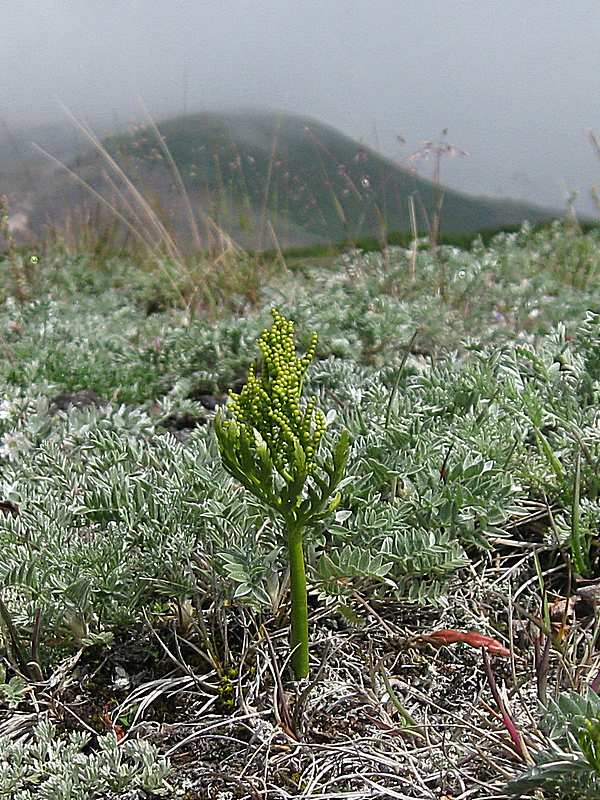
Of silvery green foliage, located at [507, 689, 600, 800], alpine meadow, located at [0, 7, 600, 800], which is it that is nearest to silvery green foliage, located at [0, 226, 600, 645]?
alpine meadow, located at [0, 7, 600, 800]

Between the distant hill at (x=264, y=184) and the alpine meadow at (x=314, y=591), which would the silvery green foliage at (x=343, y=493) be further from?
the distant hill at (x=264, y=184)

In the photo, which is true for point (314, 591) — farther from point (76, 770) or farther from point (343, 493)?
point (76, 770)

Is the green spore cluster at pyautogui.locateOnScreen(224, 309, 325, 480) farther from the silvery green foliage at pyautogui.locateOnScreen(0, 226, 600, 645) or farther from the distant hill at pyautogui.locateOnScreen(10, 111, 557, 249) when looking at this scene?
the distant hill at pyautogui.locateOnScreen(10, 111, 557, 249)

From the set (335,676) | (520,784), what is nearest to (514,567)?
(335,676)

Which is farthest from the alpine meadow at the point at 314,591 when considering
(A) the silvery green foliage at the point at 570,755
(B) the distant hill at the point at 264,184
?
(B) the distant hill at the point at 264,184

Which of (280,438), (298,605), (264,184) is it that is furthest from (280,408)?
(264,184)

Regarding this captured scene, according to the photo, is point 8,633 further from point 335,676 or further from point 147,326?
point 147,326

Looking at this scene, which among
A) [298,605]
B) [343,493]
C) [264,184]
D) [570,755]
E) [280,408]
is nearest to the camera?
[570,755]

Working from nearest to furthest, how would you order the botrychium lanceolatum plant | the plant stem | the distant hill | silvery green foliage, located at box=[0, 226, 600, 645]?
the botrychium lanceolatum plant → the plant stem → silvery green foliage, located at box=[0, 226, 600, 645] → the distant hill
